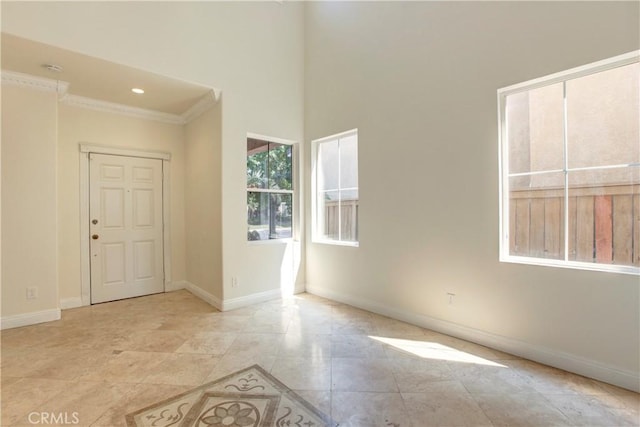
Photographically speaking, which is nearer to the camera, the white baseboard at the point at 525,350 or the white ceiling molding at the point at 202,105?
the white baseboard at the point at 525,350

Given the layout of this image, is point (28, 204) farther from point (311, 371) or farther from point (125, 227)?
point (311, 371)

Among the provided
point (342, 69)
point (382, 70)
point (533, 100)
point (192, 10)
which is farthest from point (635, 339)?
point (192, 10)

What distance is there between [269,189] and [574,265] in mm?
3392

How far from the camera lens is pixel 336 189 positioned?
4.03 meters

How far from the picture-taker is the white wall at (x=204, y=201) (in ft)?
12.1

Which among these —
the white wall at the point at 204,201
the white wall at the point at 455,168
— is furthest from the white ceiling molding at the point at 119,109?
the white wall at the point at 455,168

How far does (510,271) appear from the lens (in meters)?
2.49

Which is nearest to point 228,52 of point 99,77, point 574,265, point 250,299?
point 99,77

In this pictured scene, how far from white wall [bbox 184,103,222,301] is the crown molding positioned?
1.50 m

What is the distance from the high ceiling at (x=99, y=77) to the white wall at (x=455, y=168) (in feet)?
6.49

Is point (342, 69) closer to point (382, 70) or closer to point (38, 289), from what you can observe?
point (382, 70)

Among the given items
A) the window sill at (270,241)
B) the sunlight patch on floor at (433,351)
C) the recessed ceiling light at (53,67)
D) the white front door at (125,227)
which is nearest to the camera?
the sunlight patch on floor at (433,351)

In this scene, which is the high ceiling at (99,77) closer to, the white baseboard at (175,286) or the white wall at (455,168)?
the white wall at (455,168)

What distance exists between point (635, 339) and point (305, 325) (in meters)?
2.64
